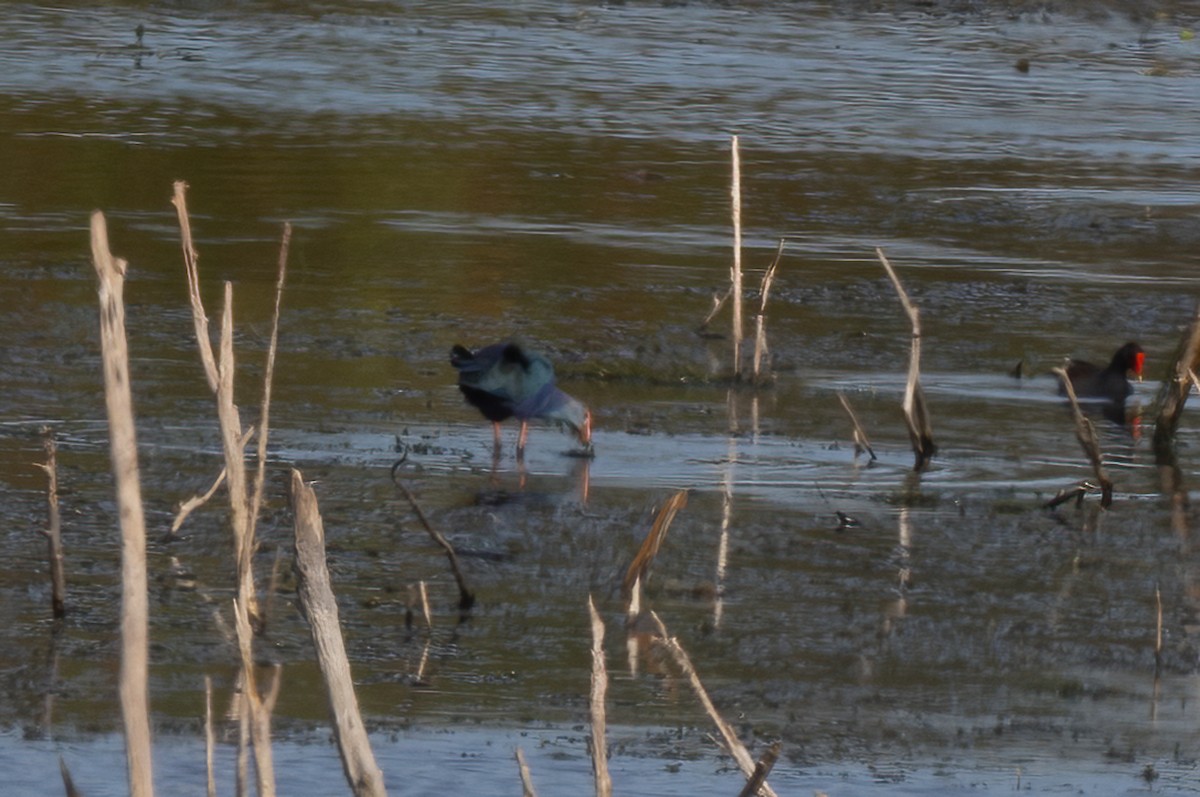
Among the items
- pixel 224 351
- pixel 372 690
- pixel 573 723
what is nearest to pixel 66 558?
pixel 372 690

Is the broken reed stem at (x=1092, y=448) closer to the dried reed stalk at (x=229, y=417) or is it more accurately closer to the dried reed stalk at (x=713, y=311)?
the dried reed stalk at (x=713, y=311)

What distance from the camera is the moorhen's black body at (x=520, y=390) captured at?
9.83 meters

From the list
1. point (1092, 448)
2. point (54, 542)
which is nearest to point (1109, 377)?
point (1092, 448)

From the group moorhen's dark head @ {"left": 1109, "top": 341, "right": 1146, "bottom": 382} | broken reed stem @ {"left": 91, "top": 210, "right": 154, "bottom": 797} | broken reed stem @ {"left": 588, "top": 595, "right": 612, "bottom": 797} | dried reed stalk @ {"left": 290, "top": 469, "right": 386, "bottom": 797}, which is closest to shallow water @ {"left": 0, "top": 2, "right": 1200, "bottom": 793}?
moorhen's dark head @ {"left": 1109, "top": 341, "right": 1146, "bottom": 382}

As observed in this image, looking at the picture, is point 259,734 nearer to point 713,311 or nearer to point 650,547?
point 650,547

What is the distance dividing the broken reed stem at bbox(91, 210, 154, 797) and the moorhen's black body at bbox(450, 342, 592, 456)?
19.7 feet

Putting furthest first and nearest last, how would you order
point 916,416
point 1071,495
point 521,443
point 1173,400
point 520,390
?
point 1173,400, point 521,443, point 916,416, point 520,390, point 1071,495

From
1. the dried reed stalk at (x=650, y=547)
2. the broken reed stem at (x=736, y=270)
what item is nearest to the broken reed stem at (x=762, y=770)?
the dried reed stalk at (x=650, y=547)

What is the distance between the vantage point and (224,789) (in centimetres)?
610

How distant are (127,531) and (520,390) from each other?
6073mm

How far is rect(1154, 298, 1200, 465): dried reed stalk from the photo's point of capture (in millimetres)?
9773

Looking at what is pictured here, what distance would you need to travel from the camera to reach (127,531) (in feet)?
12.4

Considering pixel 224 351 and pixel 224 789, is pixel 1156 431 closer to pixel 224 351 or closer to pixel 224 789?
pixel 224 789

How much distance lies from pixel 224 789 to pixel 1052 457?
530cm
